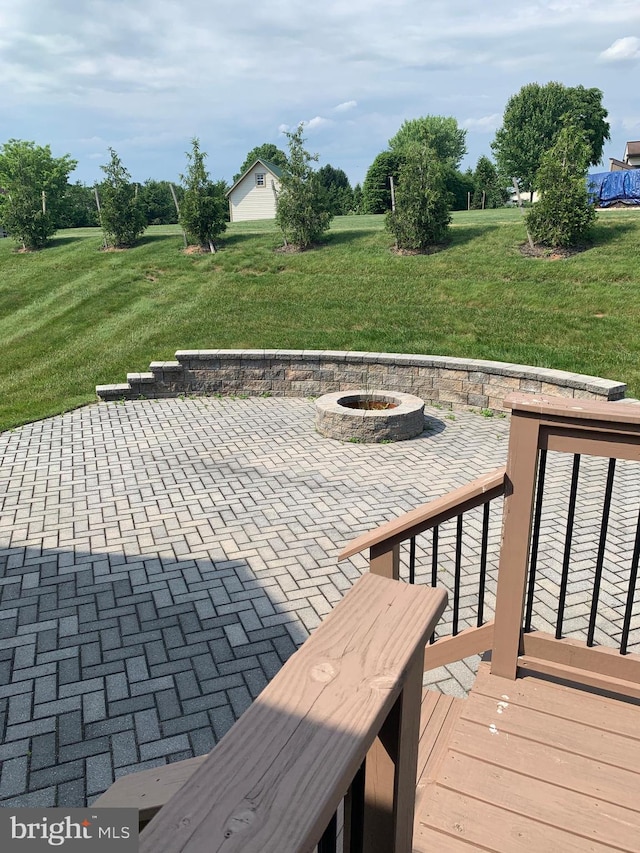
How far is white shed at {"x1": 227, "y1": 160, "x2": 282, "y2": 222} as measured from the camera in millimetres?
47500

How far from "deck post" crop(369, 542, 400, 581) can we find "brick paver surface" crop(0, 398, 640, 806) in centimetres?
131

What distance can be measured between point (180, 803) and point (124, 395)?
11069 mm

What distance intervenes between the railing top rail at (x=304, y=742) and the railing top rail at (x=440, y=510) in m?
1.30

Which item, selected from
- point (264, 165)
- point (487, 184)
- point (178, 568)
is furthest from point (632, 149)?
point (178, 568)

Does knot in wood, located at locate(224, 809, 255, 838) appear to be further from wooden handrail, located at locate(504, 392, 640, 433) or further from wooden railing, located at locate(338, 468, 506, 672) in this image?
wooden handrail, located at locate(504, 392, 640, 433)

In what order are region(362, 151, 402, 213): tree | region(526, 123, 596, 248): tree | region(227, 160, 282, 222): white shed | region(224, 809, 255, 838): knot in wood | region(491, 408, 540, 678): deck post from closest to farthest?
region(224, 809, 255, 838): knot in wood < region(491, 408, 540, 678): deck post < region(526, 123, 596, 248): tree < region(362, 151, 402, 213): tree < region(227, 160, 282, 222): white shed

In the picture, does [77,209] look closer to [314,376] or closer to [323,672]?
[314,376]

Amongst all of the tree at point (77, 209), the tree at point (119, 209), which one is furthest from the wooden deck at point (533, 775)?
the tree at point (77, 209)

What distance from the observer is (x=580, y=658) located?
2.60m

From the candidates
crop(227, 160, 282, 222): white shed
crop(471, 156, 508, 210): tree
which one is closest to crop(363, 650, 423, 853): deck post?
crop(227, 160, 282, 222): white shed

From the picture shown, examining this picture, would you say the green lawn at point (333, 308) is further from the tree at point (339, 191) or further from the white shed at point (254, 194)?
the white shed at point (254, 194)

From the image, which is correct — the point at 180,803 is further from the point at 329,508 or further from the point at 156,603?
the point at 329,508

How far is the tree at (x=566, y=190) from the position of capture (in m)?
14.9

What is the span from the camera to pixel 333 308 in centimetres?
1462
